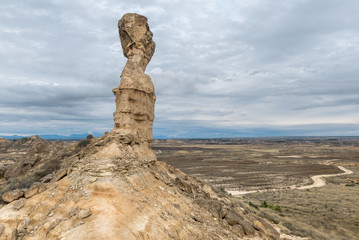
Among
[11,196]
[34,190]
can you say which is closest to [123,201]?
[34,190]

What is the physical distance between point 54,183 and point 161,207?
212 inches

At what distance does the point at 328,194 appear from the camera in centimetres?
3334

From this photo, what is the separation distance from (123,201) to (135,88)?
27.2 ft

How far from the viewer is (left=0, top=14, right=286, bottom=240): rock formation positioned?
9047 millimetres

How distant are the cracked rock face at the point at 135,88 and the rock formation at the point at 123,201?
7 cm

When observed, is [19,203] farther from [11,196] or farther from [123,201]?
[123,201]

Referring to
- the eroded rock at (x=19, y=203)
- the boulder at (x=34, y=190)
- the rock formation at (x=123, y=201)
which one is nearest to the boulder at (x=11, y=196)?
the rock formation at (x=123, y=201)

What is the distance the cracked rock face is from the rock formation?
7 centimetres

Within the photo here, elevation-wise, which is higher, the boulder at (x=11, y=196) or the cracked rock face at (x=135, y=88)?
the cracked rock face at (x=135, y=88)

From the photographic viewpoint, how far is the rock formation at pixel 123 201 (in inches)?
356

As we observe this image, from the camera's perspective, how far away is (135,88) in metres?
16.1

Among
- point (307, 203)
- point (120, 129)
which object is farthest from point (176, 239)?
point (307, 203)

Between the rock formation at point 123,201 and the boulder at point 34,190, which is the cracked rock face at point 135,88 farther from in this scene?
the boulder at point 34,190

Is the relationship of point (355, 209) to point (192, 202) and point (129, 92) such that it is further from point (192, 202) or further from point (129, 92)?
point (129, 92)
